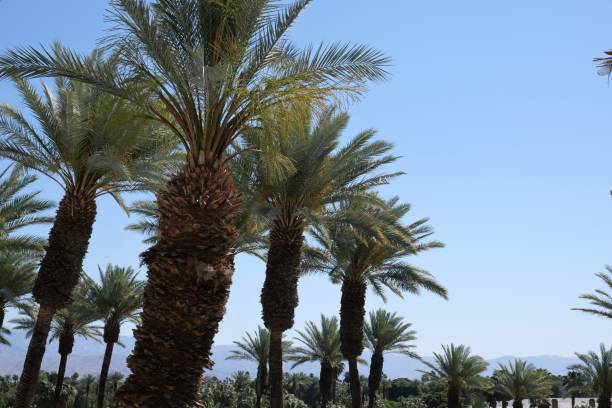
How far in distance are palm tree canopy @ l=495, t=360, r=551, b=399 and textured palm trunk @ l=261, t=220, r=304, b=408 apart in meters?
25.6

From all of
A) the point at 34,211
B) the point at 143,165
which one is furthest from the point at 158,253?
the point at 34,211

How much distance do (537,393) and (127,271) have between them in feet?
87.4

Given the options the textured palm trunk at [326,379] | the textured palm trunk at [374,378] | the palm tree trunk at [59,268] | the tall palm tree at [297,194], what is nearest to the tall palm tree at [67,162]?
the palm tree trunk at [59,268]

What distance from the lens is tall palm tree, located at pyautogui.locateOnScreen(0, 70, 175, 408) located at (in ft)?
51.9

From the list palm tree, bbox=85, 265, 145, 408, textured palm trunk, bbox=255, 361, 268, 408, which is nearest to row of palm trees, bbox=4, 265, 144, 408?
palm tree, bbox=85, 265, 145, 408

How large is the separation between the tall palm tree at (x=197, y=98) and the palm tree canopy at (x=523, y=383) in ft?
111

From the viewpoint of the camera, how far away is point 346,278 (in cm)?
2562

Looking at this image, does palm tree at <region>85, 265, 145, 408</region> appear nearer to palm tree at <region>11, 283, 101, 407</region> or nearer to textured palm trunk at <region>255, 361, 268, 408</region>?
palm tree at <region>11, 283, 101, 407</region>

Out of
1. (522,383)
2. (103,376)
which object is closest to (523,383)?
(522,383)

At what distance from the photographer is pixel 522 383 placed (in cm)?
3944

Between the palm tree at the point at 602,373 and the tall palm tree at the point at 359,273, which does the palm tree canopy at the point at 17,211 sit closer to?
the tall palm tree at the point at 359,273

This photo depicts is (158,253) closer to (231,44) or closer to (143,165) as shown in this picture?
(231,44)

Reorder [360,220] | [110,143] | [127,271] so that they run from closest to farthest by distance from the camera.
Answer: [110,143], [360,220], [127,271]

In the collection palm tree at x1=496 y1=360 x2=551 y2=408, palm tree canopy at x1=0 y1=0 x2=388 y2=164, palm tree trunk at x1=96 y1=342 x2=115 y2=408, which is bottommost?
palm tree trunk at x1=96 y1=342 x2=115 y2=408
